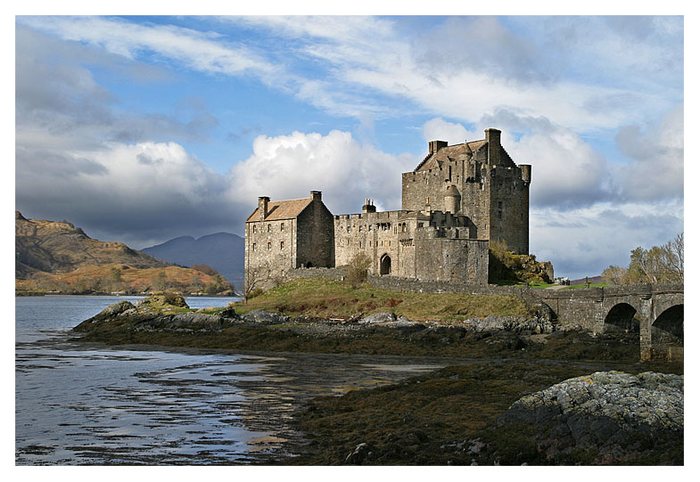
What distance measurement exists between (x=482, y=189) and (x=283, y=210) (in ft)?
54.7

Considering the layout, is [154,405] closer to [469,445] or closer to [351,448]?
[351,448]

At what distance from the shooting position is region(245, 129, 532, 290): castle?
55.8m

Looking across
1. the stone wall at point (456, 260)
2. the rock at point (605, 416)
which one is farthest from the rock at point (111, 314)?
the rock at point (605, 416)

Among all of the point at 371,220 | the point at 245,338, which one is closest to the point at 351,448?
the point at 245,338

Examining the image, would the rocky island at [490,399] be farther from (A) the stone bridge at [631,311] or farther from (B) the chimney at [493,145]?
(B) the chimney at [493,145]

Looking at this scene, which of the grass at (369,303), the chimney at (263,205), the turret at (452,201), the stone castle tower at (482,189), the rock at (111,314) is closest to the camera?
the grass at (369,303)

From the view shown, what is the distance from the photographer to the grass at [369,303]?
159 ft

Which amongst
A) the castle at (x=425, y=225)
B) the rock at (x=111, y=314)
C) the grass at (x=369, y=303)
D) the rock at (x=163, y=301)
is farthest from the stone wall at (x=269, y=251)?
the rock at (x=111, y=314)

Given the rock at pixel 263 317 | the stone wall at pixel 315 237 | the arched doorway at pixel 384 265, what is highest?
the stone wall at pixel 315 237

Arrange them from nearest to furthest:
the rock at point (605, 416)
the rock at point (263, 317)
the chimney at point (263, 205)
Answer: the rock at point (605, 416), the rock at point (263, 317), the chimney at point (263, 205)

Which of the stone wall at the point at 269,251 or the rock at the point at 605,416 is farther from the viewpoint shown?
the stone wall at the point at 269,251

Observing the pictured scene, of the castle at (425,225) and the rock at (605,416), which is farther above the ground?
the castle at (425,225)

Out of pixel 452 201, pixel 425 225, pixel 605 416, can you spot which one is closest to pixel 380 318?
pixel 425 225

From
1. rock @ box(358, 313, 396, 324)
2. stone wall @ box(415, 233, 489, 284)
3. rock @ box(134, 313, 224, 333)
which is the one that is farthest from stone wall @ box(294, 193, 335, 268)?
rock @ box(358, 313, 396, 324)
